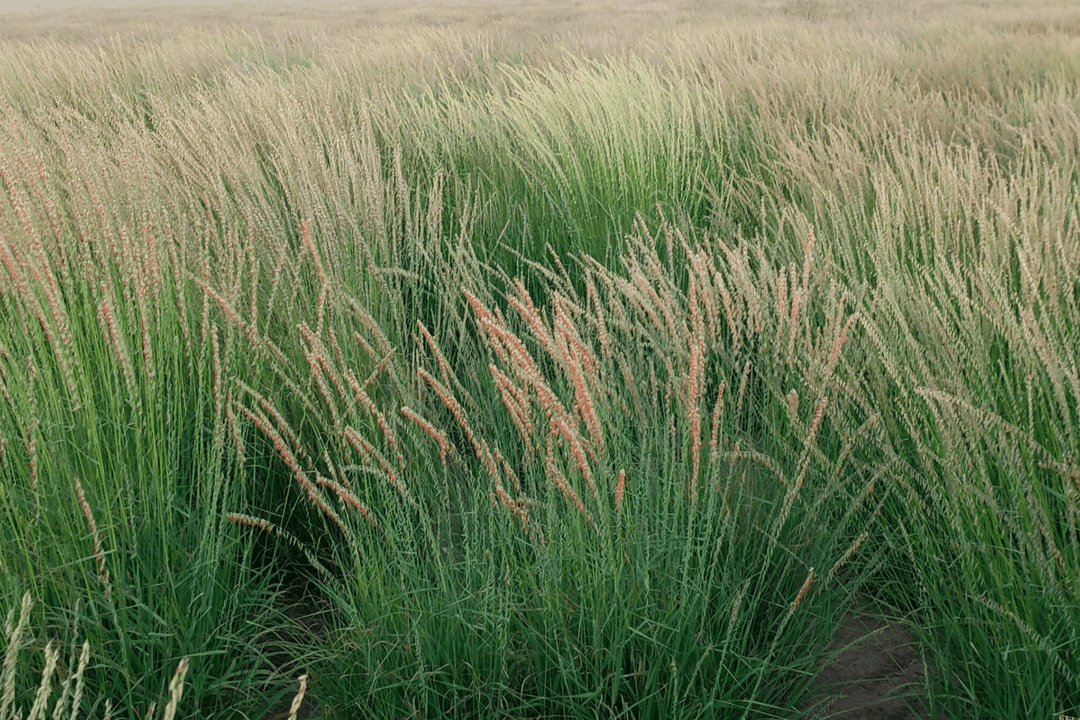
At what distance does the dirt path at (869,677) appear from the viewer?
1.54 m

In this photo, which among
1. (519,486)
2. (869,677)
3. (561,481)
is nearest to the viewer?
(561,481)

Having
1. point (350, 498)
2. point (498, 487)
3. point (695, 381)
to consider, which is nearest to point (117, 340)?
point (350, 498)

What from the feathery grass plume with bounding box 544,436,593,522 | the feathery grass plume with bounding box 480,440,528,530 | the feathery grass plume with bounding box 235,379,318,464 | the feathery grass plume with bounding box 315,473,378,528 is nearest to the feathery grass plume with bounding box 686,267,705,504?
the feathery grass plume with bounding box 544,436,593,522

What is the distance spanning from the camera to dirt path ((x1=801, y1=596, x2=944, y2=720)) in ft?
5.05

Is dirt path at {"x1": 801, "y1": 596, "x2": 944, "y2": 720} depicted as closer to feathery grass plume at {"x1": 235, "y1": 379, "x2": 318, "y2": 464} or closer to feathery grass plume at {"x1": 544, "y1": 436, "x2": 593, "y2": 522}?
feathery grass plume at {"x1": 544, "y1": 436, "x2": 593, "y2": 522}

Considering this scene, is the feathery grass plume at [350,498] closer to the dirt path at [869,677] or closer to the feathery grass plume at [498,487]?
the feathery grass plume at [498,487]

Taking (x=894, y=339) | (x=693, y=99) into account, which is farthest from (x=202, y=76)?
(x=894, y=339)

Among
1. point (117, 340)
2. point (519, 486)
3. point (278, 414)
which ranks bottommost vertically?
point (519, 486)

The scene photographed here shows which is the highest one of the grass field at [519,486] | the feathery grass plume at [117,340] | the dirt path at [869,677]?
the feathery grass plume at [117,340]

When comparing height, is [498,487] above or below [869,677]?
above

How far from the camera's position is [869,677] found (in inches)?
64.1

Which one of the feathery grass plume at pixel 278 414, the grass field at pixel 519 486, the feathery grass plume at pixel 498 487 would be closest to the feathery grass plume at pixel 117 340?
the grass field at pixel 519 486

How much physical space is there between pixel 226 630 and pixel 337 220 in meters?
1.25

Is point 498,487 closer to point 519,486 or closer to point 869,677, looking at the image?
point 519,486
